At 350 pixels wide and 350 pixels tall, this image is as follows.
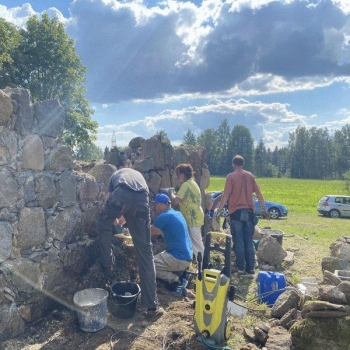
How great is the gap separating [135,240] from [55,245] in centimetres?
96

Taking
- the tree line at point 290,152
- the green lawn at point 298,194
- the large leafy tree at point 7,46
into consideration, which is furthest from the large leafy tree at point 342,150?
the large leafy tree at point 7,46

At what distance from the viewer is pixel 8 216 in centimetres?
357

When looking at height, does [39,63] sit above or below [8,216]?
above

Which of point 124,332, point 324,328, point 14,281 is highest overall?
point 14,281

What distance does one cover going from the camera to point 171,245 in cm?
483

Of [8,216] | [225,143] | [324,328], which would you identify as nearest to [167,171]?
[8,216]

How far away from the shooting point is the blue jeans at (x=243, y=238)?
6074mm

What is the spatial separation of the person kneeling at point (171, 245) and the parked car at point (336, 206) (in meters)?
14.5

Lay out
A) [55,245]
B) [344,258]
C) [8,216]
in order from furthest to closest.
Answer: [344,258] < [55,245] < [8,216]

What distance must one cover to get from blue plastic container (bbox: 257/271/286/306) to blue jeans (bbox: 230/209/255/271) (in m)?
1.23

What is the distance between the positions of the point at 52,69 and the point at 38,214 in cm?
2075

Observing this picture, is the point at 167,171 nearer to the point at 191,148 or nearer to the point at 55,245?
the point at 191,148

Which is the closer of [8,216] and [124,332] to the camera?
[8,216]

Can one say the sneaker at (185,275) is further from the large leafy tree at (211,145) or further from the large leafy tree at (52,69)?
the large leafy tree at (211,145)
